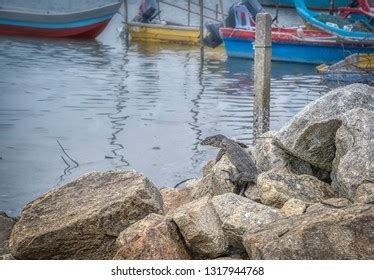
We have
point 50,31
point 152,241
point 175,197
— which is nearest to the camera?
point 152,241

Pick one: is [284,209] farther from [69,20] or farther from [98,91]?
[69,20]

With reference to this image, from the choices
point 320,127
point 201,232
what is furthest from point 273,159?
point 201,232

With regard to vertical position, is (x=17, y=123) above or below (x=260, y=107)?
below

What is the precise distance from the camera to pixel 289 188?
5.83 m

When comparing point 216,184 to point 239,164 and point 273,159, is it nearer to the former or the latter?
point 239,164

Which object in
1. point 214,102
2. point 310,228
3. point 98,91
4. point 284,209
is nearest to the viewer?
point 310,228

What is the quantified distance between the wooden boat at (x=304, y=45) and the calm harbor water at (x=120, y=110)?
14.8 inches

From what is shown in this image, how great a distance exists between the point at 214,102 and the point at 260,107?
676 cm

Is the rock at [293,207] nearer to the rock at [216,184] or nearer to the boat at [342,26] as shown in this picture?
the rock at [216,184]

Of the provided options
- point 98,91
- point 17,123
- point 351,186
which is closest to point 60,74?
point 98,91

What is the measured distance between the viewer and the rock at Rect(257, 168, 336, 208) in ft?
19.0

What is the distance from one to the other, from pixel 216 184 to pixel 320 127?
1.23 metres

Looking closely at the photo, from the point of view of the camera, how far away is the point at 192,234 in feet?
16.3

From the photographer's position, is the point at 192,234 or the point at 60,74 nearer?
the point at 192,234
